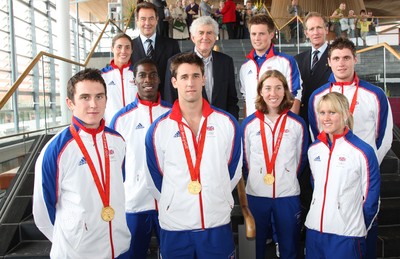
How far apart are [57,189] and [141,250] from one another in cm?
105

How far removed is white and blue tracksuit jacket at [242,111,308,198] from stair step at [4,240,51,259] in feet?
6.55

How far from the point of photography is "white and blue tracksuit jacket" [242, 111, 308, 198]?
3234 mm

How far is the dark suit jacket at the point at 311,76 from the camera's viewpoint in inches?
162

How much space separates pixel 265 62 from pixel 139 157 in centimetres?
158

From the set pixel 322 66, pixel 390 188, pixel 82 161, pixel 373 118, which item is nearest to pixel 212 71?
pixel 322 66

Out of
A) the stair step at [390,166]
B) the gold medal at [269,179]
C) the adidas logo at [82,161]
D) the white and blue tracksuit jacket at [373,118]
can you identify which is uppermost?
the white and blue tracksuit jacket at [373,118]

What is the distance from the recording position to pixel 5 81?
9.62 meters

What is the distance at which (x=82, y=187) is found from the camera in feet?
7.77

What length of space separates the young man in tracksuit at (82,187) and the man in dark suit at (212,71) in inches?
49.8

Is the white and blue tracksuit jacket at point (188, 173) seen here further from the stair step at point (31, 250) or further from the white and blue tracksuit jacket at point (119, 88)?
the stair step at point (31, 250)

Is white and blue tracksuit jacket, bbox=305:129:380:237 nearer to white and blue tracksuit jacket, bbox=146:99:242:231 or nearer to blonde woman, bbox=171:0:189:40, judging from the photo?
white and blue tracksuit jacket, bbox=146:99:242:231

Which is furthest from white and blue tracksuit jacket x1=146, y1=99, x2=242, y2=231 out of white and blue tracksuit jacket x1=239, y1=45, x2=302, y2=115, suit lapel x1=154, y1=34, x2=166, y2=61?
suit lapel x1=154, y1=34, x2=166, y2=61

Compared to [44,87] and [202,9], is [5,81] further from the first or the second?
[202,9]

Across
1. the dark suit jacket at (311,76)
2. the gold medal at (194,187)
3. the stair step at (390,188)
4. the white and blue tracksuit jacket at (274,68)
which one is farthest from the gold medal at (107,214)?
the stair step at (390,188)
